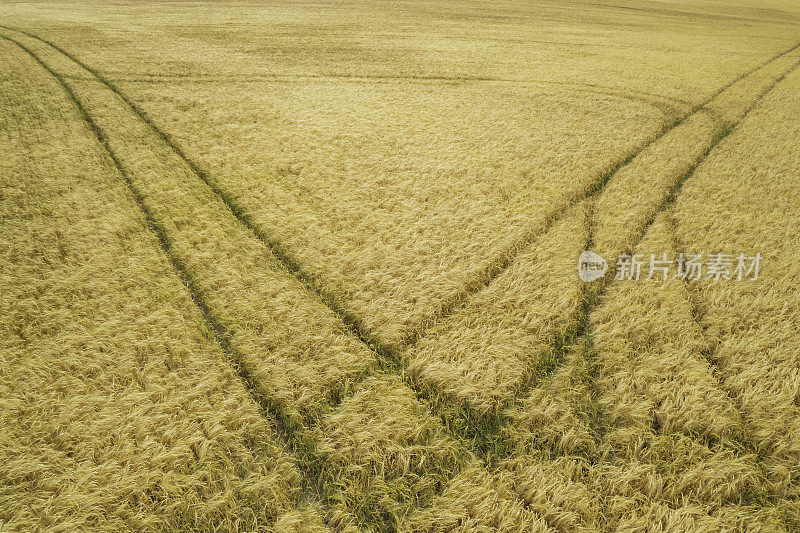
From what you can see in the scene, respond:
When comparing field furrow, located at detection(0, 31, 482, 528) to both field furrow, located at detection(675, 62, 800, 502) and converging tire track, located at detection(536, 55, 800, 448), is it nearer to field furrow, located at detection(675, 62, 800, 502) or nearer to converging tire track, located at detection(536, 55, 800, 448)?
converging tire track, located at detection(536, 55, 800, 448)

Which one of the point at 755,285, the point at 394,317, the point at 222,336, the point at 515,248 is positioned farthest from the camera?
the point at 515,248

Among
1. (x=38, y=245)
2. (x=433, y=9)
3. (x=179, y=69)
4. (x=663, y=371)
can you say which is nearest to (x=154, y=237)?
(x=38, y=245)

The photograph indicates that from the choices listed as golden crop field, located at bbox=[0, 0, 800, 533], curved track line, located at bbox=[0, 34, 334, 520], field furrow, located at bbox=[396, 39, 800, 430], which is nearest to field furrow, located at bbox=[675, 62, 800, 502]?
golden crop field, located at bbox=[0, 0, 800, 533]

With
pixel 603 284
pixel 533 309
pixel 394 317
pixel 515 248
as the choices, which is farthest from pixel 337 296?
pixel 603 284

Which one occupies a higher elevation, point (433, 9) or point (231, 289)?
point (433, 9)

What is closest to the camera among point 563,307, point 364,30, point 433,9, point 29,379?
point 29,379

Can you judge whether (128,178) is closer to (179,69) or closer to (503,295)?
(503,295)

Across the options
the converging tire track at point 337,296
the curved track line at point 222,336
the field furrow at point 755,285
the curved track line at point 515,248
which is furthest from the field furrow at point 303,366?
the field furrow at point 755,285

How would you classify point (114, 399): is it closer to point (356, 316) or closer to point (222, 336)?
point (222, 336)

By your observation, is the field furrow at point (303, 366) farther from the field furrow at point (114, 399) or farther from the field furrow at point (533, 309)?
the field furrow at point (533, 309)
